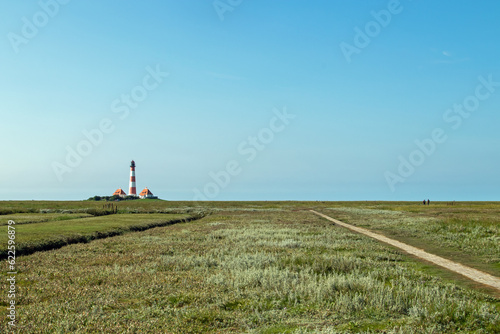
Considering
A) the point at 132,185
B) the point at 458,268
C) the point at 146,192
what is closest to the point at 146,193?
the point at 146,192

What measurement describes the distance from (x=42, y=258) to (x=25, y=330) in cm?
1280

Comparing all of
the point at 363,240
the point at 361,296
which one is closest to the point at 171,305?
the point at 361,296

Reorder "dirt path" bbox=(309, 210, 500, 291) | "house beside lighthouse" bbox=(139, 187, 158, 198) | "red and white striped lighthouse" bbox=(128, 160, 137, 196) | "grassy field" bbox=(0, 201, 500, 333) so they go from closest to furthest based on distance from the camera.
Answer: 1. "grassy field" bbox=(0, 201, 500, 333)
2. "dirt path" bbox=(309, 210, 500, 291)
3. "red and white striped lighthouse" bbox=(128, 160, 137, 196)
4. "house beside lighthouse" bbox=(139, 187, 158, 198)

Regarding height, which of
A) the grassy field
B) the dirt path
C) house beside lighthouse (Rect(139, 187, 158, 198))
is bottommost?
the dirt path

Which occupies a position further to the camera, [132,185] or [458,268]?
[132,185]

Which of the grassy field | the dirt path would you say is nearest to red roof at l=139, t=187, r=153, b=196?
the grassy field

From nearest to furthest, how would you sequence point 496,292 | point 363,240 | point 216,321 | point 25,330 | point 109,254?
point 25,330 → point 216,321 → point 496,292 → point 109,254 → point 363,240

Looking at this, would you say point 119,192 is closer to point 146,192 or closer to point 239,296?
point 146,192

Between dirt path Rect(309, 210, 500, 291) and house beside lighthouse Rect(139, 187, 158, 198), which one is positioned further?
house beside lighthouse Rect(139, 187, 158, 198)

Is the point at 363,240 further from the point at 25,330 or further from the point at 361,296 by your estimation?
the point at 25,330

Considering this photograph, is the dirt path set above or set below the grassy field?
below

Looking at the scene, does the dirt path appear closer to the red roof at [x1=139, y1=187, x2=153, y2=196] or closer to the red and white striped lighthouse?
the red and white striped lighthouse

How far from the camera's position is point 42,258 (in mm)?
20656

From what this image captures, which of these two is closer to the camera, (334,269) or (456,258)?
(334,269)
